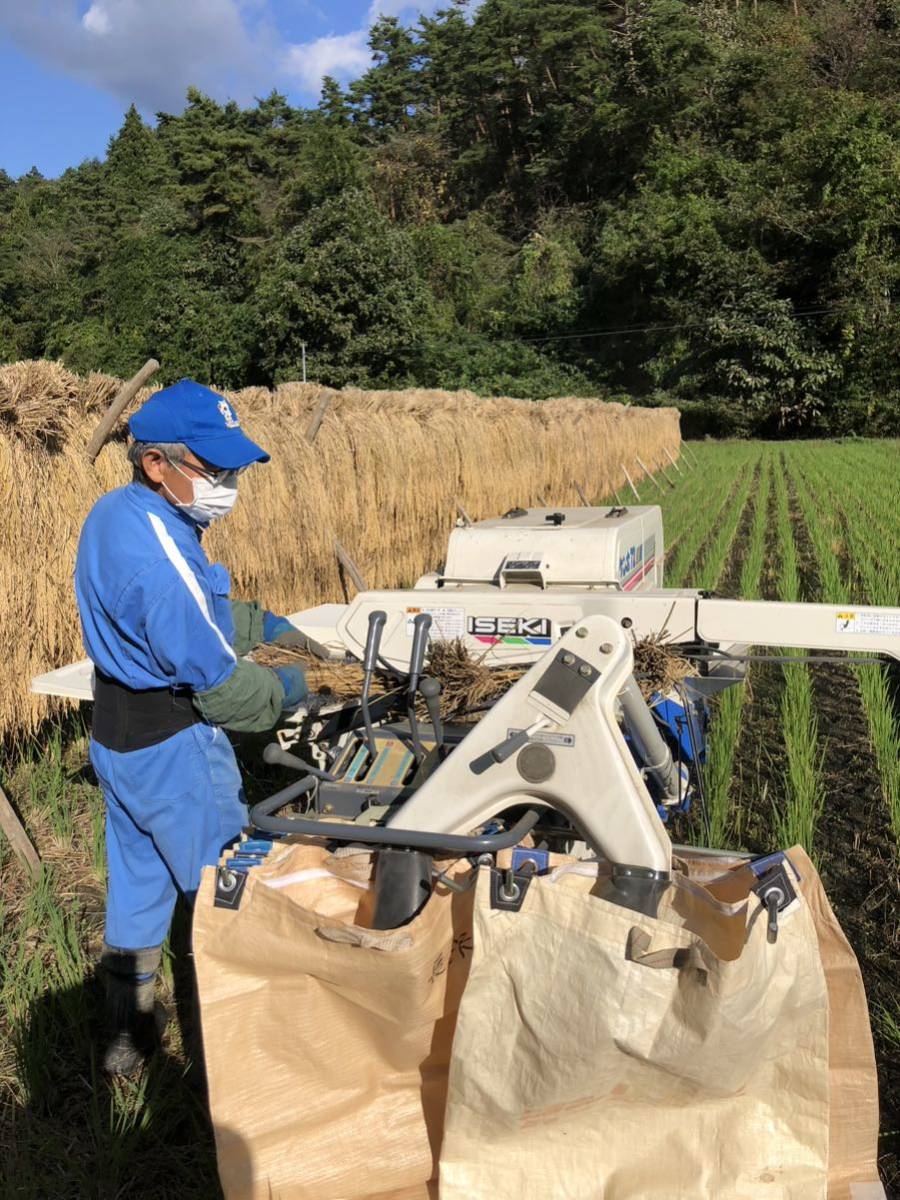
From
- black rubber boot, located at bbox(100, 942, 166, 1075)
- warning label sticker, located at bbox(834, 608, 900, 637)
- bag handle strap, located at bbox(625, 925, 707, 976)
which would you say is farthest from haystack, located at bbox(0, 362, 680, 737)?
bag handle strap, located at bbox(625, 925, 707, 976)

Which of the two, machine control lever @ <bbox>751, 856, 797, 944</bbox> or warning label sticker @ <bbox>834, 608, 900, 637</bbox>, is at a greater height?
warning label sticker @ <bbox>834, 608, 900, 637</bbox>

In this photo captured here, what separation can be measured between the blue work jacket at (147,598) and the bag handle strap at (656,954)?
1.27 m

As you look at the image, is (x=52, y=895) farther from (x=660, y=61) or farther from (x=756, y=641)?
(x=660, y=61)

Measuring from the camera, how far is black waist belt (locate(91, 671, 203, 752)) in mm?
2572

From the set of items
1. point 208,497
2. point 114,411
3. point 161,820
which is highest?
point 114,411

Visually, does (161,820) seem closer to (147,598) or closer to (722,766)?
(147,598)

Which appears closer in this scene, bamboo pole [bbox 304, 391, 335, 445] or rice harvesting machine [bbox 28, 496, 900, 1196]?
rice harvesting machine [bbox 28, 496, 900, 1196]

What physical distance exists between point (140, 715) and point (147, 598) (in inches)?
15.3

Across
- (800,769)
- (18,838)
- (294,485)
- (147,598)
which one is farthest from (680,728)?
(294,485)

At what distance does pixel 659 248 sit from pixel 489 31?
31.7 metres

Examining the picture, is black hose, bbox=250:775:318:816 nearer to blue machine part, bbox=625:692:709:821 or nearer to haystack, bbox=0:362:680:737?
blue machine part, bbox=625:692:709:821

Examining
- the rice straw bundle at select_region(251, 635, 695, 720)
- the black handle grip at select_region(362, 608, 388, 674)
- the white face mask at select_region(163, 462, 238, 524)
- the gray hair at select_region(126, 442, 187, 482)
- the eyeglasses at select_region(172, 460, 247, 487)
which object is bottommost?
the rice straw bundle at select_region(251, 635, 695, 720)

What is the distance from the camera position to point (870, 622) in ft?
10.7

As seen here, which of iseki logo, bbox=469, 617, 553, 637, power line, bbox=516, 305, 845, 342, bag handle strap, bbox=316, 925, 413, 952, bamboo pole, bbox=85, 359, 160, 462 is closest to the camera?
bag handle strap, bbox=316, 925, 413, 952
